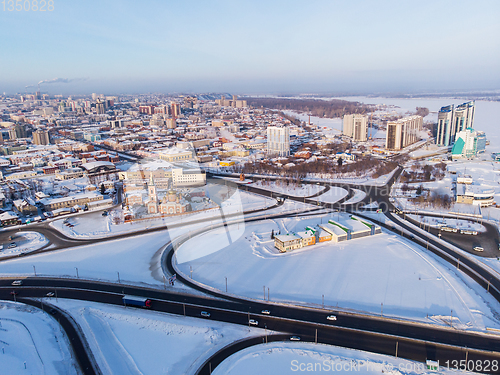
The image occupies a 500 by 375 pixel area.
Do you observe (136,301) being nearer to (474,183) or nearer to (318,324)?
(318,324)

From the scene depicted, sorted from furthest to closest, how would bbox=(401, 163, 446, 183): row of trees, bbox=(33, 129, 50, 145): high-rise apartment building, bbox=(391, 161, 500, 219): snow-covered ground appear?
bbox=(33, 129, 50, 145): high-rise apartment building
bbox=(401, 163, 446, 183): row of trees
bbox=(391, 161, 500, 219): snow-covered ground

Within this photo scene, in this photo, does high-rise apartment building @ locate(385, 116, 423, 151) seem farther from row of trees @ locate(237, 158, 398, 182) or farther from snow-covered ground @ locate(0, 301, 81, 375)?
snow-covered ground @ locate(0, 301, 81, 375)

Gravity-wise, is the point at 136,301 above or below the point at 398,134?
below

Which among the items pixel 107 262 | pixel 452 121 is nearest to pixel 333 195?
pixel 107 262

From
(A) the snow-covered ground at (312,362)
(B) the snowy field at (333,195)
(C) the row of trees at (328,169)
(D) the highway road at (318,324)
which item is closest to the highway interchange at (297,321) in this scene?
(D) the highway road at (318,324)

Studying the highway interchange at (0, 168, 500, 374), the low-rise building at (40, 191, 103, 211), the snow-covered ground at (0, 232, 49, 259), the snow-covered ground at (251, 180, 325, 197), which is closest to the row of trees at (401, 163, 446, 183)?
the snow-covered ground at (251, 180, 325, 197)

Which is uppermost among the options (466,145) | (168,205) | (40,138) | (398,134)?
(398,134)

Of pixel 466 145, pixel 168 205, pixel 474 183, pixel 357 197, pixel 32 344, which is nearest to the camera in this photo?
pixel 32 344
